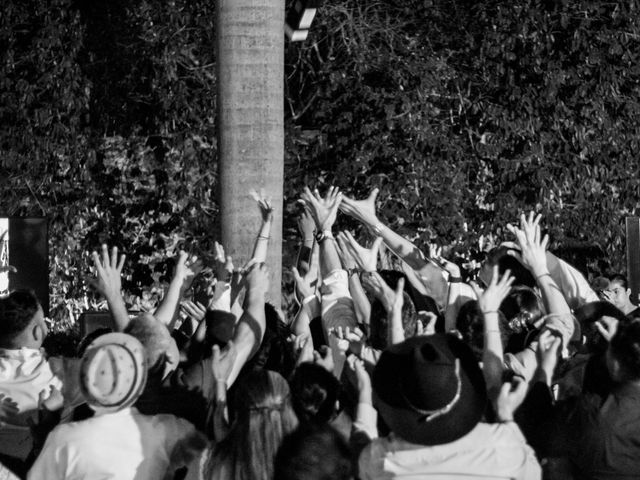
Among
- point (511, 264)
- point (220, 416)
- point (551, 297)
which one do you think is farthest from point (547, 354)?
point (511, 264)

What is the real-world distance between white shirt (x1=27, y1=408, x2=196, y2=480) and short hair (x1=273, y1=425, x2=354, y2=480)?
51 cm

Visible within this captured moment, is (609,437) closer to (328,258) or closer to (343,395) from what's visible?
(343,395)

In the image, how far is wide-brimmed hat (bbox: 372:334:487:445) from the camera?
3529 mm

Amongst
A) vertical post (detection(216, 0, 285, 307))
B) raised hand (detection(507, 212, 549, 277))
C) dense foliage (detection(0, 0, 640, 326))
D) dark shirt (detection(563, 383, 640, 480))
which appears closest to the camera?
dark shirt (detection(563, 383, 640, 480))

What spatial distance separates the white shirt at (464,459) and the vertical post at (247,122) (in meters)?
4.58

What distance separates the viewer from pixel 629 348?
4.13 metres

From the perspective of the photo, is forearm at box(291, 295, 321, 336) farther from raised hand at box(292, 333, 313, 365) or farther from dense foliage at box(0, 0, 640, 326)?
dense foliage at box(0, 0, 640, 326)

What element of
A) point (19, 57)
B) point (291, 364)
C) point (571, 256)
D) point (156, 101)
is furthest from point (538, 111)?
point (291, 364)

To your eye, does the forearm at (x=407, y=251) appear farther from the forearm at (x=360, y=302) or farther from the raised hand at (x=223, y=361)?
the raised hand at (x=223, y=361)

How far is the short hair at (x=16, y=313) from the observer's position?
17.1 feet

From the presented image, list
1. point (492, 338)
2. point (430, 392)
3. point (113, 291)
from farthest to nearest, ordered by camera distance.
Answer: point (113, 291)
point (492, 338)
point (430, 392)

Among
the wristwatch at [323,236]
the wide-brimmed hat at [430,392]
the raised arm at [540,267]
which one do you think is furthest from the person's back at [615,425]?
the wristwatch at [323,236]

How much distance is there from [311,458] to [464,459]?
0.52 meters

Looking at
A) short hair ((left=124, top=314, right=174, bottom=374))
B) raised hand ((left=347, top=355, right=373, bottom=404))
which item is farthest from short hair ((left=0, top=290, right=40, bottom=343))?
raised hand ((left=347, top=355, right=373, bottom=404))
